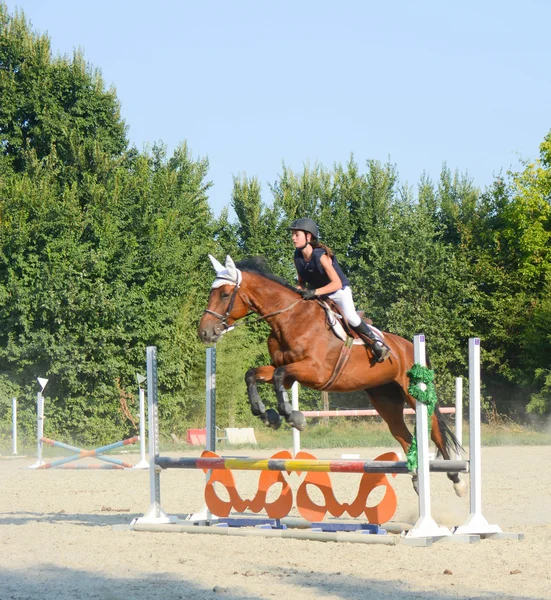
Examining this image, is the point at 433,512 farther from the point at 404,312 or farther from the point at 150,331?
the point at 404,312

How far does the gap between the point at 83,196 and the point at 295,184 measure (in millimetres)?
8810

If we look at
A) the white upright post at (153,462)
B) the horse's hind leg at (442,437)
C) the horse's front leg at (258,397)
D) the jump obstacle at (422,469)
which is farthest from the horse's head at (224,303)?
the horse's hind leg at (442,437)

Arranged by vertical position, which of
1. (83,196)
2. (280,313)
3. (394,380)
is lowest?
(394,380)

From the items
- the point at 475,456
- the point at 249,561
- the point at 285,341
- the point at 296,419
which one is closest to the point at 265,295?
the point at 285,341

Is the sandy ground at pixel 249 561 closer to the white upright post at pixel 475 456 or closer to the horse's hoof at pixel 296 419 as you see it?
the white upright post at pixel 475 456

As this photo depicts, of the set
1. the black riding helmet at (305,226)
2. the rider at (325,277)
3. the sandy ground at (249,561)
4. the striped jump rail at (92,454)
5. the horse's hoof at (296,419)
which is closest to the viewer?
the sandy ground at (249,561)

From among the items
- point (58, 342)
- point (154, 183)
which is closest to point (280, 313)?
point (58, 342)

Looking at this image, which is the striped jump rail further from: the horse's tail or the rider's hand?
the rider's hand

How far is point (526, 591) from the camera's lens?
4957mm

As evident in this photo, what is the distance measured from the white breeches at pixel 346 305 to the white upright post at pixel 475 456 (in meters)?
1.11

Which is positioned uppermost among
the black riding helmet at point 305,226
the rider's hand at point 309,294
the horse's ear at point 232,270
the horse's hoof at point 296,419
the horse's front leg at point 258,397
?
the black riding helmet at point 305,226

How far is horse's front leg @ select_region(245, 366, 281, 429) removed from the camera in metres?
7.27

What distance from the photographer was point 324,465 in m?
6.97

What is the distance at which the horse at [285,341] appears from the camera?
740cm
